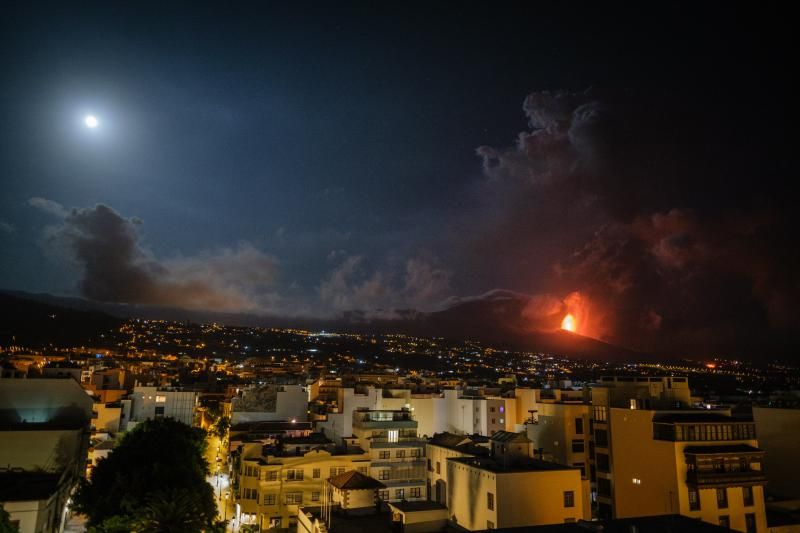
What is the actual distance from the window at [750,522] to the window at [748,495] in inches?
24.9

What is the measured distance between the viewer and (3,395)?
137ft

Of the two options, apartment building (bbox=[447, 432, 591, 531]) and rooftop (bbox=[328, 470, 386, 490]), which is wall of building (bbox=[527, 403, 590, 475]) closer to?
apartment building (bbox=[447, 432, 591, 531])

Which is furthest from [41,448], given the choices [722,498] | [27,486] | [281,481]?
[722,498]

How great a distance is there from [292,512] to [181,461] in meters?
8.91

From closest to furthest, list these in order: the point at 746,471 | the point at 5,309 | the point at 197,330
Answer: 1. the point at 746,471
2. the point at 5,309
3. the point at 197,330

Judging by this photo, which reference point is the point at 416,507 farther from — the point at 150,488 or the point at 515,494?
the point at 150,488

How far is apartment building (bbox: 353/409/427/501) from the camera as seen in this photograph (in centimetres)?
3897

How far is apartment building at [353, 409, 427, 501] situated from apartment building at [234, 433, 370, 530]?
306 cm

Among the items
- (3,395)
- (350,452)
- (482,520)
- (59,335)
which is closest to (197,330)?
(59,335)

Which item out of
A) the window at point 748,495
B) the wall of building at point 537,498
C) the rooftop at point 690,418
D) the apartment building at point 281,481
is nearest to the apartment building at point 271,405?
the apartment building at point 281,481

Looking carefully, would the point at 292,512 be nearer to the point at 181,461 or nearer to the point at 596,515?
the point at 181,461

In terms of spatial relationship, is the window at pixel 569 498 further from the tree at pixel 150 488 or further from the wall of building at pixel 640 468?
the tree at pixel 150 488

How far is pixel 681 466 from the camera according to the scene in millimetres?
31391

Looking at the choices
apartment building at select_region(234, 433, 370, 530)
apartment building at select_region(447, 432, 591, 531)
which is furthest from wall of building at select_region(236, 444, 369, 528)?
apartment building at select_region(447, 432, 591, 531)
